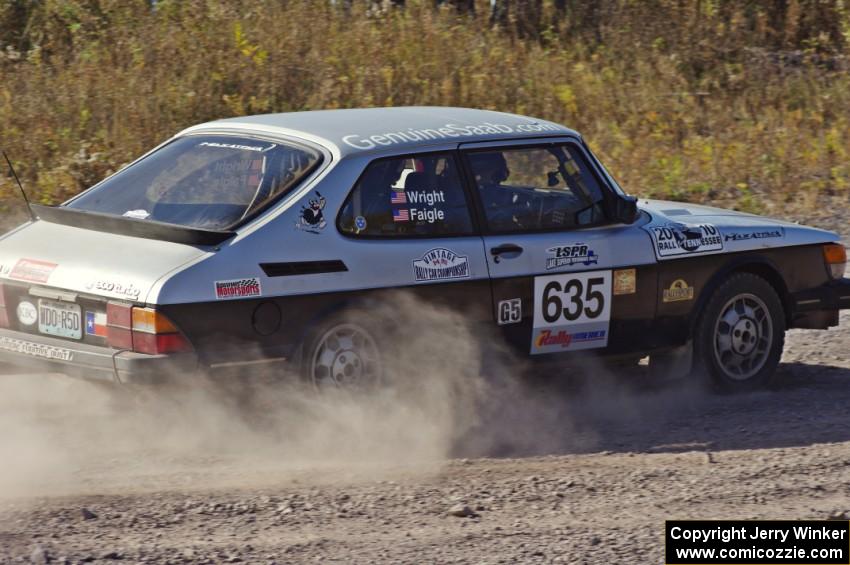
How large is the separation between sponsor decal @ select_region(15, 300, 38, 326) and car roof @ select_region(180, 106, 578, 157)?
1360 millimetres

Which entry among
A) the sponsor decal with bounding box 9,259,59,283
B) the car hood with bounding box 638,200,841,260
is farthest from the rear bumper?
the sponsor decal with bounding box 9,259,59,283

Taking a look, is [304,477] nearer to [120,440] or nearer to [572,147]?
[120,440]

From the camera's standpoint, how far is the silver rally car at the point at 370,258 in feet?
17.9

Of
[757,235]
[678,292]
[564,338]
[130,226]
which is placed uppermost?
[130,226]

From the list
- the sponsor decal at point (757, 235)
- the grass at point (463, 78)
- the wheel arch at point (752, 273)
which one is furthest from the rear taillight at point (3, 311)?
the grass at point (463, 78)

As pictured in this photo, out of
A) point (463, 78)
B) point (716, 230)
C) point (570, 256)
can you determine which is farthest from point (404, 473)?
point (463, 78)

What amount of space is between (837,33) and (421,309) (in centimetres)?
1387

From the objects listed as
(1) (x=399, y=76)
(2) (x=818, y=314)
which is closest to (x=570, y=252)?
(2) (x=818, y=314)

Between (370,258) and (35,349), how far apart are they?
1.58 m

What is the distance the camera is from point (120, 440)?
5.84m

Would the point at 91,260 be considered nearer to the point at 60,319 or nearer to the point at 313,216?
the point at 60,319

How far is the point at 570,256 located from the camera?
648 centimetres

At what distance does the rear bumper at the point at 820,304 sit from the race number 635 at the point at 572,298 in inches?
57.5

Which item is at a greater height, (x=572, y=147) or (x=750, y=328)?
(x=572, y=147)
